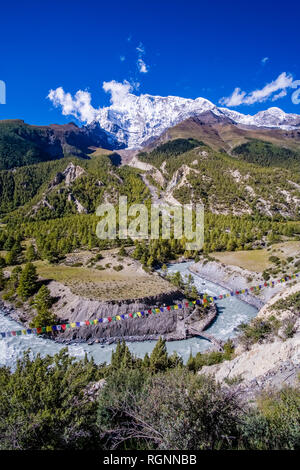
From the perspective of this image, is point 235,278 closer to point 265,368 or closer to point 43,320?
point 265,368

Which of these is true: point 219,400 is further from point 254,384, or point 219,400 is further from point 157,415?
point 254,384

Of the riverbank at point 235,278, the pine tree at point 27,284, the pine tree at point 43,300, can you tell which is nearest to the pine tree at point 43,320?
the pine tree at point 43,300

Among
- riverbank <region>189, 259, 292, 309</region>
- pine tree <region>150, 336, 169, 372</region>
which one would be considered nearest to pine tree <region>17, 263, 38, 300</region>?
pine tree <region>150, 336, 169, 372</region>

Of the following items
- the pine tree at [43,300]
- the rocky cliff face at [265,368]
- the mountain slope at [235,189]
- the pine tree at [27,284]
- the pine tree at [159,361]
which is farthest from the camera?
the mountain slope at [235,189]

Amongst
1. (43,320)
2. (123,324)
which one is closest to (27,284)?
(43,320)

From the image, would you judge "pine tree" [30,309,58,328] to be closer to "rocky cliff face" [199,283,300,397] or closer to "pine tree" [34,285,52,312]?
"pine tree" [34,285,52,312]

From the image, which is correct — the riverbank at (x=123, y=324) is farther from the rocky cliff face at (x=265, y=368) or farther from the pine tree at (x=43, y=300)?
the rocky cliff face at (x=265, y=368)

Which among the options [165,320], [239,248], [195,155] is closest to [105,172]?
[195,155]

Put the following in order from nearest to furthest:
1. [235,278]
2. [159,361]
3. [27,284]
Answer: [159,361]
[27,284]
[235,278]
